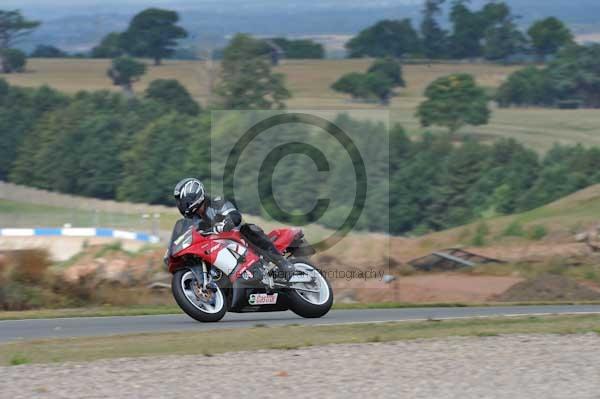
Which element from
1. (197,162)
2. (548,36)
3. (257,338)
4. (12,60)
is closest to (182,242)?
(257,338)

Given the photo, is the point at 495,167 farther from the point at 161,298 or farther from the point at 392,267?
the point at 161,298

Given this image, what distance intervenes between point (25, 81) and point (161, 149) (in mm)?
19387

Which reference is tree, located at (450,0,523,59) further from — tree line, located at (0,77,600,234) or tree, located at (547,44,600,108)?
tree line, located at (0,77,600,234)

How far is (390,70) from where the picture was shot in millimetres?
72250

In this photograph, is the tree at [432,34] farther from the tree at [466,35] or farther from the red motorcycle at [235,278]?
Answer: the red motorcycle at [235,278]

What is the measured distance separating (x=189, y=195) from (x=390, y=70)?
2378 inches

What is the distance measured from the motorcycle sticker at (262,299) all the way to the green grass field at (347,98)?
1747 inches

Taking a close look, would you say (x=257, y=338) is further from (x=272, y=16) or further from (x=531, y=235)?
(x=272, y=16)

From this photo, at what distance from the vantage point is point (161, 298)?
1962cm


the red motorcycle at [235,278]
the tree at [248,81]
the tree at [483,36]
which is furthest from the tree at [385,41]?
the red motorcycle at [235,278]

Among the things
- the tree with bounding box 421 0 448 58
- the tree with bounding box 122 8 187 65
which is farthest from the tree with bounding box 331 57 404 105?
the tree with bounding box 122 8 187 65

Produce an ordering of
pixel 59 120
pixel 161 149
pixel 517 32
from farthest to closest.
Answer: pixel 517 32
pixel 59 120
pixel 161 149

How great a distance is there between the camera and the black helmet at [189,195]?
12914 mm

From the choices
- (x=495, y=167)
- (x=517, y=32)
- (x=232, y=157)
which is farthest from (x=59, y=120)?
(x=517, y=32)
